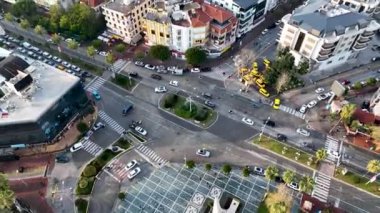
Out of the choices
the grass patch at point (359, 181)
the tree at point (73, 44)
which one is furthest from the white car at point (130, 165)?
the grass patch at point (359, 181)

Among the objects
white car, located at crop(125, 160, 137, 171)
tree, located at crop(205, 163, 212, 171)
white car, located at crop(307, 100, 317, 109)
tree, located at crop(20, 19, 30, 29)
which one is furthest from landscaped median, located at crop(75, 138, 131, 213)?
tree, located at crop(20, 19, 30, 29)

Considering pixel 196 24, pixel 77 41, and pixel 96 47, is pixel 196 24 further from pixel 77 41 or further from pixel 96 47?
pixel 77 41

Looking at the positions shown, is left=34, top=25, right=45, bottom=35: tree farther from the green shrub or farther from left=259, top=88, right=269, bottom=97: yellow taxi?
left=259, top=88, right=269, bottom=97: yellow taxi

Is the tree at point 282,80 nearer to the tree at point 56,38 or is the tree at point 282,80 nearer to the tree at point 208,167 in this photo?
the tree at point 208,167

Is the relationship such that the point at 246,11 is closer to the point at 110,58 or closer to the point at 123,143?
the point at 110,58

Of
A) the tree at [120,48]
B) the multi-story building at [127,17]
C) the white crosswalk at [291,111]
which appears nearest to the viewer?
the white crosswalk at [291,111]

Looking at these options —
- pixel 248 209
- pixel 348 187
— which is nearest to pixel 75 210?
pixel 248 209

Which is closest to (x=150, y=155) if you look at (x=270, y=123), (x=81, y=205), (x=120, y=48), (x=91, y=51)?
(x=81, y=205)
